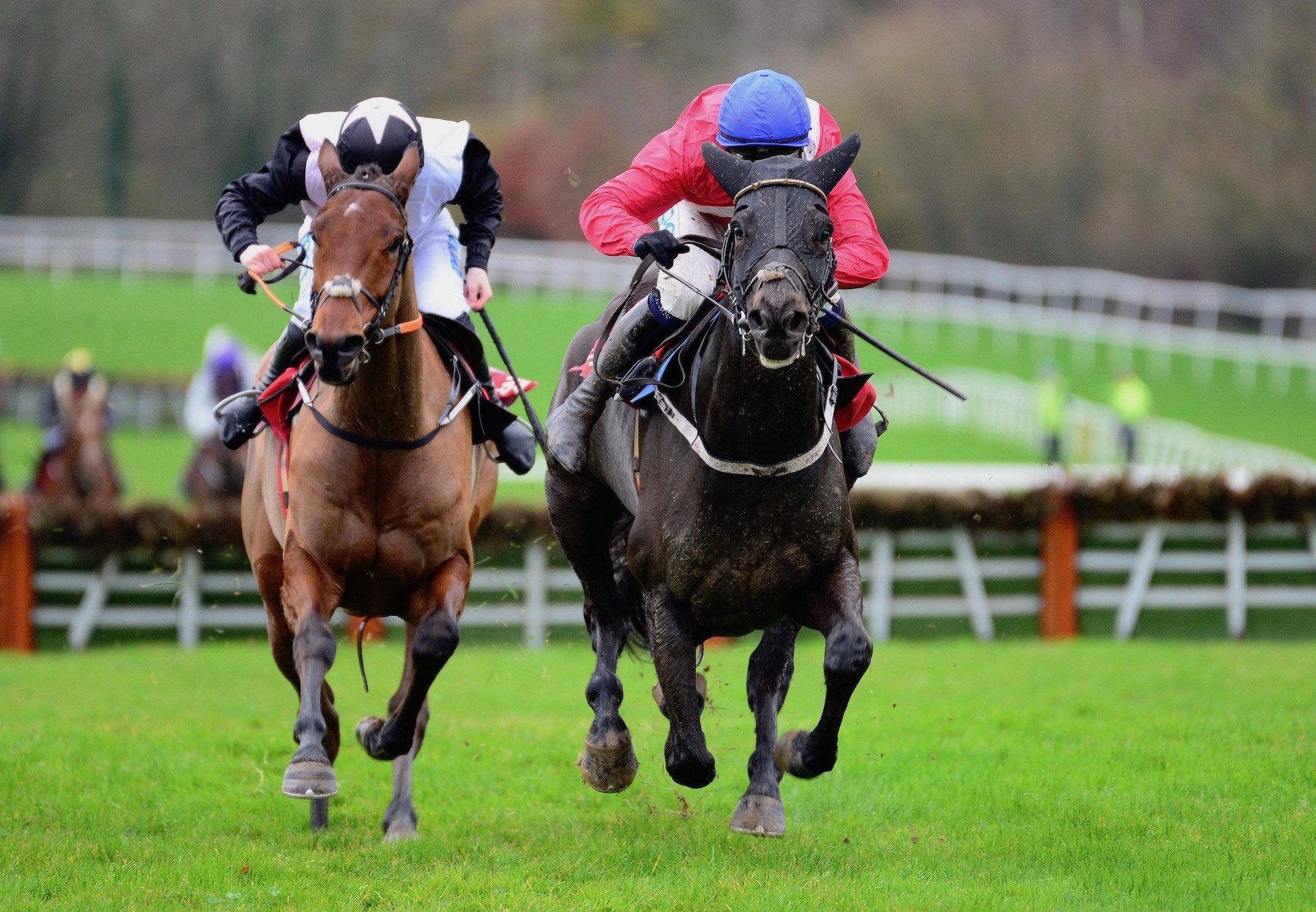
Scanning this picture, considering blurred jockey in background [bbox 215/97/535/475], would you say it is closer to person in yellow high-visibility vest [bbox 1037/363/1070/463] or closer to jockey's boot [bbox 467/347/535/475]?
jockey's boot [bbox 467/347/535/475]

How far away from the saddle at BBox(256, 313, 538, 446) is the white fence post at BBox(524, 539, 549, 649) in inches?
278

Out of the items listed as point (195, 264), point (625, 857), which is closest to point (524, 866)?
point (625, 857)

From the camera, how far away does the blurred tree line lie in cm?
3888

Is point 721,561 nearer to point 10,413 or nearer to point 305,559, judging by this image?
point 305,559

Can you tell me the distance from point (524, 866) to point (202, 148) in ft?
125

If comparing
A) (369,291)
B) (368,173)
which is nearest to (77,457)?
(368,173)

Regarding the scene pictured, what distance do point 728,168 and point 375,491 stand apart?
182 cm

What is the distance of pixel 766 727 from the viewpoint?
18.9 feet

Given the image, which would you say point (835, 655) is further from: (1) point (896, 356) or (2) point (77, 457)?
(2) point (77, 457)

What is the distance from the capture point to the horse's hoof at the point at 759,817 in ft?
18.2

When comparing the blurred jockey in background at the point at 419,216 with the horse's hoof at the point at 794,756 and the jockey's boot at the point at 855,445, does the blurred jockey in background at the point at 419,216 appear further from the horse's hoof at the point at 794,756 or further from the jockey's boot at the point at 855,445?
the horse's hoof at the point at 794,756

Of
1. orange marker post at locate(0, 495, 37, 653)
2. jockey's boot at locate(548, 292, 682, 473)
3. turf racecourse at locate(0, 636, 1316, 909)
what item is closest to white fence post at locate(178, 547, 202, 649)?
orange marker post at locate(0, 495, 37, 653)

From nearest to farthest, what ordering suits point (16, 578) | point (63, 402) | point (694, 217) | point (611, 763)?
point (694, 217) → point (611, 763) → point (16, 578) → point (63, 402)

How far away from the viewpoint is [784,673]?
5.93 meters
